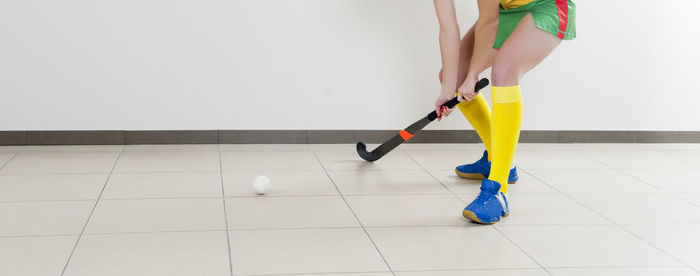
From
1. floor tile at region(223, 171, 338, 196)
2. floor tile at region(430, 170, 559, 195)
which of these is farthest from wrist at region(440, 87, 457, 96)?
floor tile at region(223, 171, 338, 196)

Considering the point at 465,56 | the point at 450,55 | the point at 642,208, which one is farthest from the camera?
the point at 465,56

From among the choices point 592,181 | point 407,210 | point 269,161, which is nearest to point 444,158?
point 592,181

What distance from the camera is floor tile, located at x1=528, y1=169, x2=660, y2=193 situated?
2.45 meters

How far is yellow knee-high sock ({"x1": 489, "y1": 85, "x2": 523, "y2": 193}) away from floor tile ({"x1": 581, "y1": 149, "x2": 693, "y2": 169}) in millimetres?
1008

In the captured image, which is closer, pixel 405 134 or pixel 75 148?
pixel 405 134

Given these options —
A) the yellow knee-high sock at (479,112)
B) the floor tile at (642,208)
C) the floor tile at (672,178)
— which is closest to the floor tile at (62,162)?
the yellow knee-high sock at (479,112)

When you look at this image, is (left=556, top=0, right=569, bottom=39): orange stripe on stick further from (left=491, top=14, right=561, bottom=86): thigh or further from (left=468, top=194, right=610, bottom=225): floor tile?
(left=468, top=194, right=610, bottom=225): floor tile

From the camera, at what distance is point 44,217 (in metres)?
1.88

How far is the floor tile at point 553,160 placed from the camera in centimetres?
282

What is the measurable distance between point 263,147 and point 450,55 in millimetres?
1126

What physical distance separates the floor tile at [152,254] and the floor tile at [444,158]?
45.1 inches

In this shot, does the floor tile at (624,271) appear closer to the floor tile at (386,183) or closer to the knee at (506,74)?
the knee at (506,74)

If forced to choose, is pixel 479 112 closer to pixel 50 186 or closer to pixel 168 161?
pixel 168 161

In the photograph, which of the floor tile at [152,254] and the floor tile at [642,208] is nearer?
the floor tile at [152,254]
